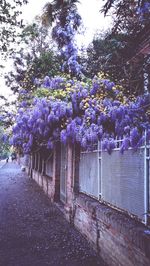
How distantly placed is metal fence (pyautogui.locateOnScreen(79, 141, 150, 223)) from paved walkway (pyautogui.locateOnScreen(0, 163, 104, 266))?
1.06m

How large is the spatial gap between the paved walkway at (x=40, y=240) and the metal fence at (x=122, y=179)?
3.48 feet

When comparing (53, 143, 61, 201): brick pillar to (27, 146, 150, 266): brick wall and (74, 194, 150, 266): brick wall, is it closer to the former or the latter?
(27, 146, 150, 266): brick wall

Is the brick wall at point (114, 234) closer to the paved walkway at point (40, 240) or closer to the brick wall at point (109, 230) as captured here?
the brick wall at point (109, 230)

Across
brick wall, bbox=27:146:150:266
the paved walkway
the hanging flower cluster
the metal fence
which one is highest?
the hanging flower cluster

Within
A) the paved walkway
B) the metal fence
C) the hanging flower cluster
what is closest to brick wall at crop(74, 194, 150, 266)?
the metal fence

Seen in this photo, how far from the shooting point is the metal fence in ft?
15.4

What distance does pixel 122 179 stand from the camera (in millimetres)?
5539

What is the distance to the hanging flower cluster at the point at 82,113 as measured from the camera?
A: 7293 mm

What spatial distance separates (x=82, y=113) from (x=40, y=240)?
3.89 m

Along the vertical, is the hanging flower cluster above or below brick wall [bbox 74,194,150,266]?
above

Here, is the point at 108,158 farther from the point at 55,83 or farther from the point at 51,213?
the point at 55,83

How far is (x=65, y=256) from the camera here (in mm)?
5871

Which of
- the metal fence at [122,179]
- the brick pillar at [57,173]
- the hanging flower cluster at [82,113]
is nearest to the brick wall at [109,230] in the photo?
the metal fence at [122,179]

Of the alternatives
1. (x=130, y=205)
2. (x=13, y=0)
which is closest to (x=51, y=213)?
(x=130, y=205)
